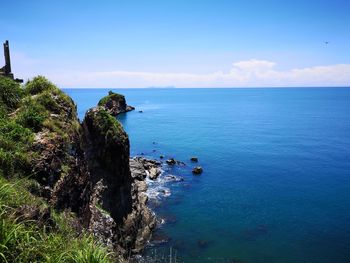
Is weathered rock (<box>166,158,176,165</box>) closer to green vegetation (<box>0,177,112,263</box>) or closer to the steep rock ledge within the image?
the steep rock ledge

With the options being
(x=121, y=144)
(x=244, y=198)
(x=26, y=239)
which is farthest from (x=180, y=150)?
(x=26, y=239)

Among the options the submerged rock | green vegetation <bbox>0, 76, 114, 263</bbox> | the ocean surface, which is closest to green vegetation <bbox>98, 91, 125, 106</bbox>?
the ocean surface

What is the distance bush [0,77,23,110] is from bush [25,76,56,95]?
79cm

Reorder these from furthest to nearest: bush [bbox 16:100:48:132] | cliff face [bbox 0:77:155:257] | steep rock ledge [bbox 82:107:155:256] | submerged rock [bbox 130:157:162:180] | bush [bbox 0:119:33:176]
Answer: submerged rock [bbox 130:157:162:180] → steep rock ledge [bbox 82:107:155:256] → bush [bbox 16:100:48:132] → cliff face [bbox 0:77:155:257] → bush [bbox 0:119:33:176]

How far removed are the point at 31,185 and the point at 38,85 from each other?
758 centimetres

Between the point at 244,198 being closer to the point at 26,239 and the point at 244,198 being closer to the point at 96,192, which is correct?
the point at 96,192

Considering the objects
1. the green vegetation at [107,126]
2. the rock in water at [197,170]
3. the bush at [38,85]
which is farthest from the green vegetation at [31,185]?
the rock in water at [197,170]

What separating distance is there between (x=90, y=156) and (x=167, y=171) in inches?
1375

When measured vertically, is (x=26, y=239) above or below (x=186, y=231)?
above

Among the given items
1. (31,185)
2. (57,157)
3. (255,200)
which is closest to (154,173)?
(255,200)

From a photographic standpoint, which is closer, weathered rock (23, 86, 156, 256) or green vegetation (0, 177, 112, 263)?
green vegetation (0, 177, 112, 263)

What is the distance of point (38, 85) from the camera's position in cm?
1661

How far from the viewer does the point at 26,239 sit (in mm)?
6984

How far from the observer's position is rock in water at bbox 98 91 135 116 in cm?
13688
